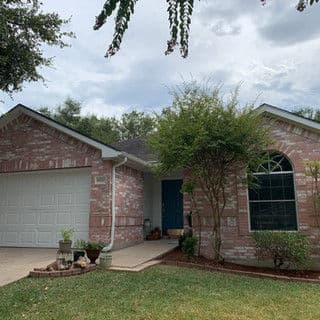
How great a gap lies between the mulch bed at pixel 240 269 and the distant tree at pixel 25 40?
7442 millimetres

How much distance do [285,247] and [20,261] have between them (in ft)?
22.4

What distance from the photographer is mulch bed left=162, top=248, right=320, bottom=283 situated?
788 centimetres

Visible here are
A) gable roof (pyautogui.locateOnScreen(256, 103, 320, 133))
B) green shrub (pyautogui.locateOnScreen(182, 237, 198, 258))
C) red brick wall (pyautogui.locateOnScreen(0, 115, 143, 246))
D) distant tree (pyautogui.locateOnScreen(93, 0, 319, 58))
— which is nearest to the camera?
distant tree (pyautogui.locateOnScreen(93, 0, 319, 58))

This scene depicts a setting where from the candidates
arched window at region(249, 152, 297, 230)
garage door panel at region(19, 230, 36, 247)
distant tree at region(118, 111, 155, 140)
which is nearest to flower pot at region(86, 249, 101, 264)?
garage door panel at region(19, 230, 36, 247)

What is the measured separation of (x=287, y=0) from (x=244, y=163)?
7543 mm

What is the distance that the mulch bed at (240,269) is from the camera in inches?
310

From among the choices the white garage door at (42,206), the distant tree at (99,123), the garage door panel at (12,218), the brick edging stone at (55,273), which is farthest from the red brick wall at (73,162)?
the distant tree at (99,123)

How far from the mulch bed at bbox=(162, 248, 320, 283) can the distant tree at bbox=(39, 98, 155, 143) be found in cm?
1673

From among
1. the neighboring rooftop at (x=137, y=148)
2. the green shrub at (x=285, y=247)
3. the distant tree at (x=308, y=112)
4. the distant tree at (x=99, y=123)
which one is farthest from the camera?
the distant tree at (x=308, y=112)

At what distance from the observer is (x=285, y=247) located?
8250 mm

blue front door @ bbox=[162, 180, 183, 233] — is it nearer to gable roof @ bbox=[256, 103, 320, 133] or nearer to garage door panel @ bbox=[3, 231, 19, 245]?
gable roof @ bbox=[256, 103, 320, 133]

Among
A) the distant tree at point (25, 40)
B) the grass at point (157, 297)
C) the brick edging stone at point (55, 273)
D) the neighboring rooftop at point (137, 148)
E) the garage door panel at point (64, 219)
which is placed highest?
the distant tree at point (25, 40)

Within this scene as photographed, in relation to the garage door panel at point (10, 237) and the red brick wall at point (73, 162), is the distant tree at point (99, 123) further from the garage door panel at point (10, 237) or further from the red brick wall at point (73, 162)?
the garage door panel at point (10, 237)

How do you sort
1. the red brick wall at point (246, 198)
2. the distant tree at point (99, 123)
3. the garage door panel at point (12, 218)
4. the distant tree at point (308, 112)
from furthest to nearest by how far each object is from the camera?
the distant tree at point (308, 112) → the distant tree at point (99, 123) → the garage door panel at point (12, 218) → the red brick wall at point (246, 198)
